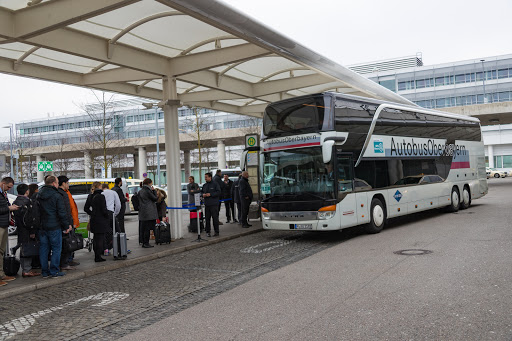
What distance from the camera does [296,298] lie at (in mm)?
6445

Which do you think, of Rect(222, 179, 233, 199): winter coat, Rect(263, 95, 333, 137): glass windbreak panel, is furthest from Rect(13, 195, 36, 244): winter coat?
Rect(222, 179, 233, 199): winter coat

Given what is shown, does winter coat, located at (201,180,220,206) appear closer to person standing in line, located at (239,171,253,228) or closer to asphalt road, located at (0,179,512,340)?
person standing in line, located at (239,171,253,228)

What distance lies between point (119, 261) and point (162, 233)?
94.5 inches

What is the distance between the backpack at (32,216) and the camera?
851cm

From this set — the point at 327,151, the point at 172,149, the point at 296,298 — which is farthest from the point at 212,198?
the point at 296,298

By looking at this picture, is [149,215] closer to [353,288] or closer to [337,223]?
[337,223]

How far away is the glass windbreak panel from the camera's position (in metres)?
11.9

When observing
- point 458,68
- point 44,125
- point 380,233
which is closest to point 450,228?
point 380,233

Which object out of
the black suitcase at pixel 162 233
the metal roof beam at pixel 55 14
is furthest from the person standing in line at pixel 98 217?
the metal roof beam at pixel 55 14

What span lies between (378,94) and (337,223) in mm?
8725

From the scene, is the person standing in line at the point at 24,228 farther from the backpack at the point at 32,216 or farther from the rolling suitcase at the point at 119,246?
the rolling suitcase at the point at 119,246

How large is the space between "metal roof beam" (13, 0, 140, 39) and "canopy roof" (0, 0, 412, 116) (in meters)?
0.02

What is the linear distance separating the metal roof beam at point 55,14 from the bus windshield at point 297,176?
5780 mm

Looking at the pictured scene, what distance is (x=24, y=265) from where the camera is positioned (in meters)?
9.27
